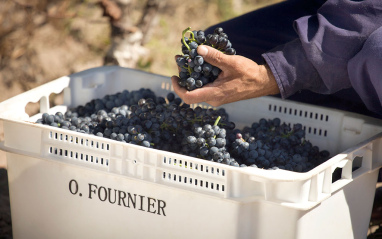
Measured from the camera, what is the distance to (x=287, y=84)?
1.81 metres

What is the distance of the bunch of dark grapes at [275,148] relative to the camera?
5.81 ft

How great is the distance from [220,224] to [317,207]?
0.28m

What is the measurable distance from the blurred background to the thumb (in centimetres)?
144

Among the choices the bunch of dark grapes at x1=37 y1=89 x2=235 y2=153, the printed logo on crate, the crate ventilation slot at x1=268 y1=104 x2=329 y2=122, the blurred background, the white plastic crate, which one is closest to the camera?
the white plastic crate

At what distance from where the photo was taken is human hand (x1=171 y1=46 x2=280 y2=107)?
170 cm

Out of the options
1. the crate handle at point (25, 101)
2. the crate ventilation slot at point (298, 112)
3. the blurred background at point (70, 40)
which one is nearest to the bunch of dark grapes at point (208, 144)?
the crate ventilation slot at point (298, 112)

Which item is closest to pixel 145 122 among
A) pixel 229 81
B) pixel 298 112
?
pixel 229 81

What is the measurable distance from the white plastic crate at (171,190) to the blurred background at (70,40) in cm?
119

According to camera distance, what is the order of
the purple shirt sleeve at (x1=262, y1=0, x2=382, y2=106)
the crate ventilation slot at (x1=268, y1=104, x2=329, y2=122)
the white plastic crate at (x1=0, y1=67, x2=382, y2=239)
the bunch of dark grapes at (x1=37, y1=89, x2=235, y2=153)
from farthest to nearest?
the crate ventilation slot at (x1=268, y1=104, x2=329, y2=122), the bunch of dark grapes at (x1=37, y1=89, x2=235, y2=153), the purple shirt sleeve at (x1=262, y1=0, x2=382, y2=106), the white plastic crate at (x1=0, y1=67, x2=382, y2=239)

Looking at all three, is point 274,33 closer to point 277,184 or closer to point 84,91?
point 84,91

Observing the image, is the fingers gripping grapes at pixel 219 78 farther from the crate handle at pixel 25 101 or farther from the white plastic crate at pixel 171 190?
the crate handle at pixel 25 101

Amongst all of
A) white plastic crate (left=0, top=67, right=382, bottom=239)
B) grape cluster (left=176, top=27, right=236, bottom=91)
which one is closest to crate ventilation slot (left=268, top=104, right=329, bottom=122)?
white plastic crate (left=0, top=67, right=382, bottom=239)

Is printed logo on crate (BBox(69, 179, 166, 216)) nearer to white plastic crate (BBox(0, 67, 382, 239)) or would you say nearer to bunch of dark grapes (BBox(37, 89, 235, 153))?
white plastic crate (BBox(0, 67, 382, 239))

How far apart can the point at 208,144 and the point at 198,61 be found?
268mm
